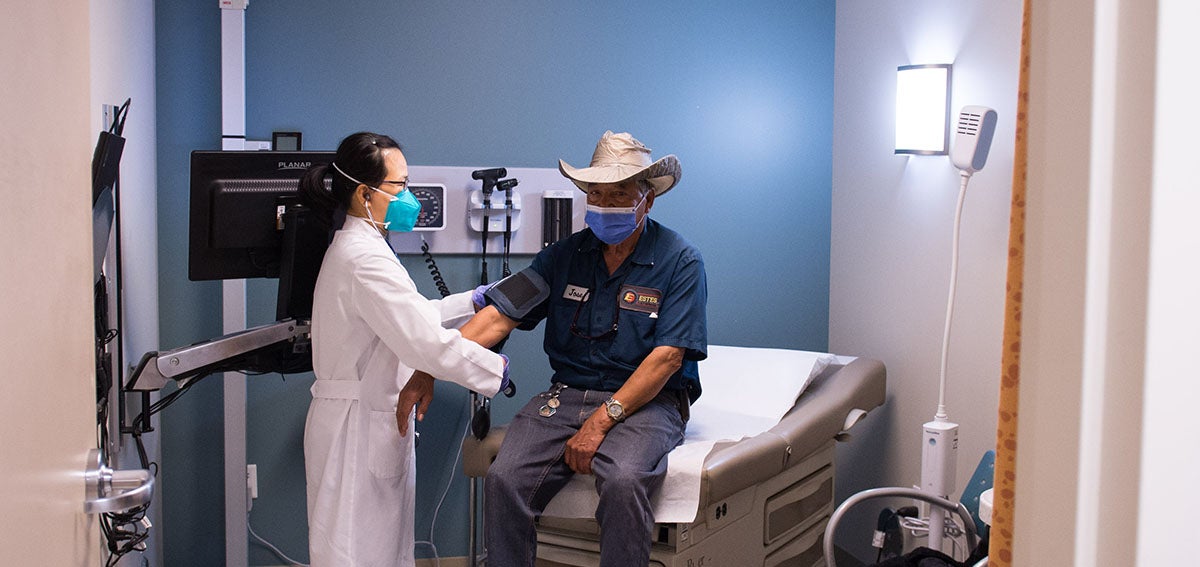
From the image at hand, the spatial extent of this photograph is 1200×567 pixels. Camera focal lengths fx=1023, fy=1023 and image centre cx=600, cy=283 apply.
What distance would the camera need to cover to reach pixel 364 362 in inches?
104

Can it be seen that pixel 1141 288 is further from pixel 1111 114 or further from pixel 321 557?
pixel 321 557

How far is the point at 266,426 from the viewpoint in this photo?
3615 millimetres

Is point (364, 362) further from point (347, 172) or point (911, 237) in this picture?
point (911, 237)

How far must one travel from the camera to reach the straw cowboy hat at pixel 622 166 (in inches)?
114

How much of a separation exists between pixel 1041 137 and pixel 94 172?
1887 mm

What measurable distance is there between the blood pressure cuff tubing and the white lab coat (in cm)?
30

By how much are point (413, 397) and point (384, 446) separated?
0.15 meters

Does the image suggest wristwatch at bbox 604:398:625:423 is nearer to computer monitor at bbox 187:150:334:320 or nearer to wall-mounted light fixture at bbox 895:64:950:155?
computer monitor at bbox 187:150:334:320

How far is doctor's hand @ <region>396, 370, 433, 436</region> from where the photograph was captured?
2.64m

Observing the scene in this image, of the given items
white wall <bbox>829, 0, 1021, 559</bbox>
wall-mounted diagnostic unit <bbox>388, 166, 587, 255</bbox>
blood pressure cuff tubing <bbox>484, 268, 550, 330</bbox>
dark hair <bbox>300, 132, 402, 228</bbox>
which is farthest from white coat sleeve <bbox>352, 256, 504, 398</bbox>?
white wall <bbox>829, 0, 1021, 559</bbox>

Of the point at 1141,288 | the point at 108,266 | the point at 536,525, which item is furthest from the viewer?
the point at 536,525

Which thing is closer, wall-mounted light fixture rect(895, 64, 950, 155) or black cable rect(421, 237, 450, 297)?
wall-mounted light fixture rect(895, 64, 950, 155)

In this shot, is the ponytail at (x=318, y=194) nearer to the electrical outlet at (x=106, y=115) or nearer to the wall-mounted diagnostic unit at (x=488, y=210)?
the electrical outlet at (x=106, y=115)

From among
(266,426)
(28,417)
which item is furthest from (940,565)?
(266,426)
